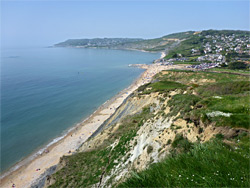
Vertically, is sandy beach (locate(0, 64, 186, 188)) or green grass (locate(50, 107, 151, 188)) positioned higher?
green grass (locate(50, 107, 151, 188))

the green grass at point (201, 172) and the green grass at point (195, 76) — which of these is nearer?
the green grass at point (201, 172)

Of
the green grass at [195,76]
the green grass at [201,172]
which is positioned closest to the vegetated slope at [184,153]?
the green grass at [201,172]

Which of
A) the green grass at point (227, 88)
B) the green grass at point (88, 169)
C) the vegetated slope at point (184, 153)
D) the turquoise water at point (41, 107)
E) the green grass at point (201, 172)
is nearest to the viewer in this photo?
the green grass at point (201, 172)

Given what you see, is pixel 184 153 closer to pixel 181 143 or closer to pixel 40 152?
pixel 181 143

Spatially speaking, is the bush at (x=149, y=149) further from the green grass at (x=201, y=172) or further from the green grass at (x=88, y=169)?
the green grass at (x=201, y=172)

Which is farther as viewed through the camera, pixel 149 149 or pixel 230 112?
pixel 149 149

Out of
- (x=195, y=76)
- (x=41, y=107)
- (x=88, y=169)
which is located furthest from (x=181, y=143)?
(x=195, y=76)

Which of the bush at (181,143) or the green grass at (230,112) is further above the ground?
the green grass at (230,112)

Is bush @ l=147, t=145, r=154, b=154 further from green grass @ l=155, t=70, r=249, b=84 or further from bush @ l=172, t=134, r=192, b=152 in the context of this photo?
green grass @ l=155, t=70, r=249, b=84

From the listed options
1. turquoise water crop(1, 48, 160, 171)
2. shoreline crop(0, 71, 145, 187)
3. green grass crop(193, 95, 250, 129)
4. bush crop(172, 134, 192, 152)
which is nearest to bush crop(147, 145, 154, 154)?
bush crop(172, 134, 192, 152)
